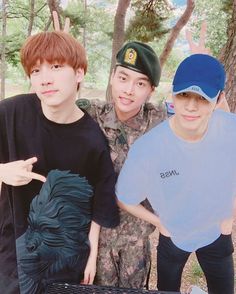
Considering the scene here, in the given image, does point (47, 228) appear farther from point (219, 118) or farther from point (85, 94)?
point (85, 94)

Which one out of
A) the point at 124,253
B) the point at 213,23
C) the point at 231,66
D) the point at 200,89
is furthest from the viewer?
the point at 213,23

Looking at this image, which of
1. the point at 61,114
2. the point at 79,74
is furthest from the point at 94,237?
the point at 79,74

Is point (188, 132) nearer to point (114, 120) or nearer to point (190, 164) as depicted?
point (190, 164)

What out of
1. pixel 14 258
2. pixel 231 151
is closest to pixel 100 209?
pixel 14 258

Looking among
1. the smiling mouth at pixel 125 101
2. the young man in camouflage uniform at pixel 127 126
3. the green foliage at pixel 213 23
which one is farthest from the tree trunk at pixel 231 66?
the green foliage at pixel 213 23

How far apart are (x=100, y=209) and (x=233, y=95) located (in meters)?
1.53

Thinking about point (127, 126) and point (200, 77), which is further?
point (127, 126)

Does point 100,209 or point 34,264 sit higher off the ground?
point 100,209

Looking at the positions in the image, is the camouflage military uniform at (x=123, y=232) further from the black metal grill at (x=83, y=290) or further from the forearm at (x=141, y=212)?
the black metal grill at (x=83, y=290)

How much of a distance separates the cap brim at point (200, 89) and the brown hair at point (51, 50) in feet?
1.20

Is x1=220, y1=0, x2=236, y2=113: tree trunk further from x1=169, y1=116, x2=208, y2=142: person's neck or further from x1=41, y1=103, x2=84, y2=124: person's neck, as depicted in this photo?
x1=41, y1=103, x2=84, y2=124: person's neck

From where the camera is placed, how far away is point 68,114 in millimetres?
1436

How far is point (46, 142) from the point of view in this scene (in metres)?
1.42

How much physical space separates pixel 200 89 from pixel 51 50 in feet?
1.66
